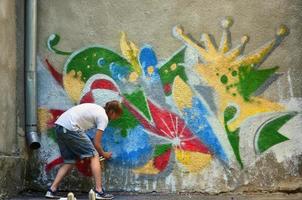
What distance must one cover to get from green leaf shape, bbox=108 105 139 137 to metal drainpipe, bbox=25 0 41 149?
39.3 inches

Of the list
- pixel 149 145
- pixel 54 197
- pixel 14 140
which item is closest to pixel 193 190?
pixel 149 145

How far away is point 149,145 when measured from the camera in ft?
22.6

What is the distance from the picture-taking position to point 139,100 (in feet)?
22.9

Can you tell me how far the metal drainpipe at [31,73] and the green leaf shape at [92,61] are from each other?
19.8 inches

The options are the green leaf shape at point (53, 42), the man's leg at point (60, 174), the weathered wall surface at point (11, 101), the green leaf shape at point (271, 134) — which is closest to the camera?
the weathered wall surface at point (11, 101)

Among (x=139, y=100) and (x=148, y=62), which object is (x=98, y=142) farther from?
(x=148, y=62)

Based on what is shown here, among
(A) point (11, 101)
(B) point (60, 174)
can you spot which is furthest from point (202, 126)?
(A) point (11, 101)

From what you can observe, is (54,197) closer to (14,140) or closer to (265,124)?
(14,140)

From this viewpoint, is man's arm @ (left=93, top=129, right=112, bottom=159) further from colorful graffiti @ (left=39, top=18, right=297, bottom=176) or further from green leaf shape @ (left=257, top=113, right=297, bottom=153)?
green leaf shape @ (left=257, top=113, right=297, bottom=153)

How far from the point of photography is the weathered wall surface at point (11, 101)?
6.26m

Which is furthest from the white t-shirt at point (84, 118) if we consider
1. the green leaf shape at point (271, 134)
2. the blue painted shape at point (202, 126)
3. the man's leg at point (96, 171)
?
the green leaf shape at point (271, 134)

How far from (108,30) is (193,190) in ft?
7.79

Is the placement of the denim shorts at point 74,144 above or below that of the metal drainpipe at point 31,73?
below

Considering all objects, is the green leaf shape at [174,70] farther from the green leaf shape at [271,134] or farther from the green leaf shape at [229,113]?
the green leaf shape at [271,134]
